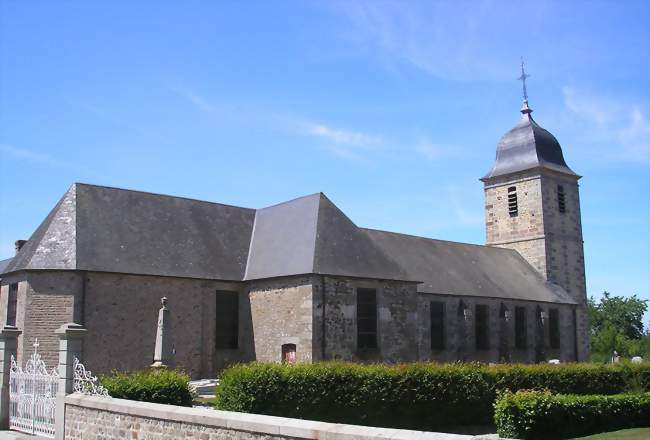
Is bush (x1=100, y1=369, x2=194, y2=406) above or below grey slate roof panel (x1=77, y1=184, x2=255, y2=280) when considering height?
below

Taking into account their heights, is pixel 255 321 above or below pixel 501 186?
below

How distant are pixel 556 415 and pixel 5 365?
480 inches

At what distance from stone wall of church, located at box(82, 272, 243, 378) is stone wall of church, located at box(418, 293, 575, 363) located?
8038mm

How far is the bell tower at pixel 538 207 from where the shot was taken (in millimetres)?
37250

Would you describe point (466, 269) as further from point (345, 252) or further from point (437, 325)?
point (345, 252)

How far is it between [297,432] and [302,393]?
7.54 m

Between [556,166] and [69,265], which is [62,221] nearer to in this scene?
[69,265]

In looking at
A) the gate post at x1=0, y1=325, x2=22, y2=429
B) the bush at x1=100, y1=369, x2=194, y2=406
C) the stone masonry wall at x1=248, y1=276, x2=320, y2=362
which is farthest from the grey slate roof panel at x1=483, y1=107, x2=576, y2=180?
the gate post at x1=0, y1=325, x2=22, y2=429

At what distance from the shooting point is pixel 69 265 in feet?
68.3

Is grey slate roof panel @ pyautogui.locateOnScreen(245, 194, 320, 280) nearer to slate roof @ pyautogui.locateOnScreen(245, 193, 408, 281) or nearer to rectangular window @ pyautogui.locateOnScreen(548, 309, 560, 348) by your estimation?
slate roof @ pyautogui.locateOnScreen(245, 193, 408, 281)

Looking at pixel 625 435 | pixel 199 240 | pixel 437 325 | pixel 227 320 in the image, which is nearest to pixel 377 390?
pixel 625 435

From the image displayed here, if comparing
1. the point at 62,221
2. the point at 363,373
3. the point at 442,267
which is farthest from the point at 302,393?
Result: the point at 442,267

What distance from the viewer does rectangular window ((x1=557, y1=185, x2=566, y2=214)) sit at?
127 feet

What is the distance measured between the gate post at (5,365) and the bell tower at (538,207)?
28.3 m
